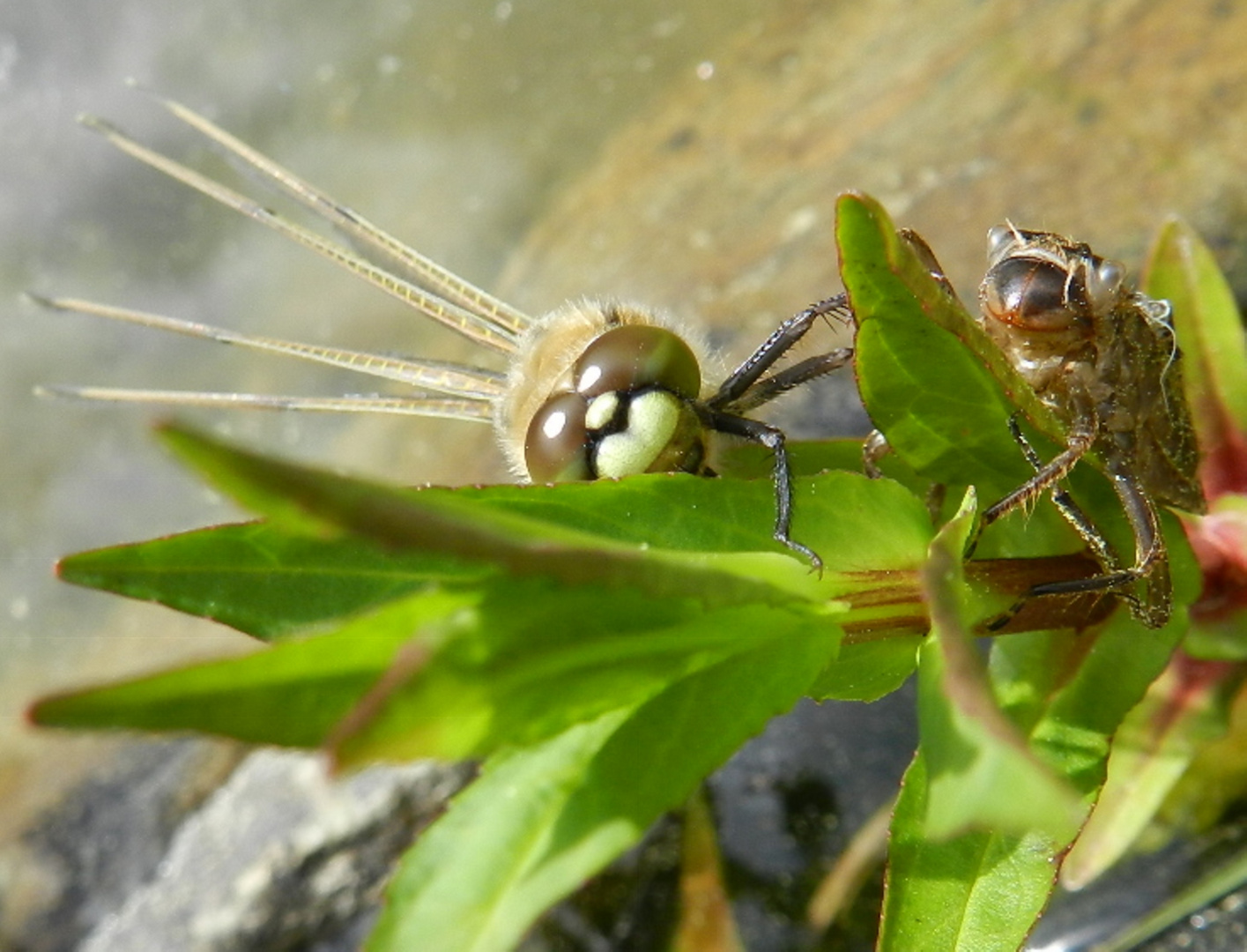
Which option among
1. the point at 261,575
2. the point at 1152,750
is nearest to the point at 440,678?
the point at 261,575

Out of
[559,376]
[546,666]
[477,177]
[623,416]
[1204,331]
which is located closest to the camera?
[546,666]

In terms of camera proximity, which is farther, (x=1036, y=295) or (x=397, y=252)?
(x=397, y=252)

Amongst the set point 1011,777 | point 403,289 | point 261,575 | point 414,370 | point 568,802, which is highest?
point 403,289

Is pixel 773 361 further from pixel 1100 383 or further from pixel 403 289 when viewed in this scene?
pixel 403 289

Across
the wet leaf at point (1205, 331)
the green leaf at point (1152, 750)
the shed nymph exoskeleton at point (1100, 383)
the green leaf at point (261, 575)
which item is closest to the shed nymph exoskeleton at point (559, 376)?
the shed nymph exoskeleton at point (1100, 383)

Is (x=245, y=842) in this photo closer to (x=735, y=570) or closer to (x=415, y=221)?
(x=735, y=570)

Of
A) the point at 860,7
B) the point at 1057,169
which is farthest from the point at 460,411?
the point at 860,7

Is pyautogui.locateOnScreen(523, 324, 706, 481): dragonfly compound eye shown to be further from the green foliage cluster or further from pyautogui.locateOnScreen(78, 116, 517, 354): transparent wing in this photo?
pyautogui.locateOnScreen(78, 116, 517, 354): transparent wing

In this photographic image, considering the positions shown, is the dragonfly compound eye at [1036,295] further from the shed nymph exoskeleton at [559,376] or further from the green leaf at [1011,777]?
the green leaf at [1011,777]
